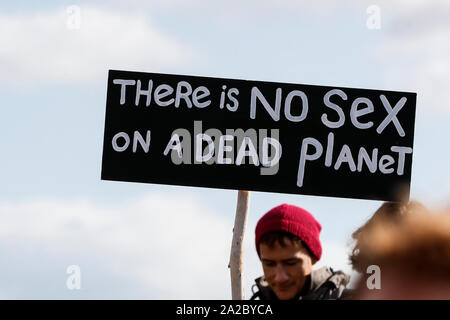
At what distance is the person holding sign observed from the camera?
448cm

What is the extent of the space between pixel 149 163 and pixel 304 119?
1373mm

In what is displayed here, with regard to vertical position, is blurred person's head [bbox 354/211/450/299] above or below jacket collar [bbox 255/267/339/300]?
above

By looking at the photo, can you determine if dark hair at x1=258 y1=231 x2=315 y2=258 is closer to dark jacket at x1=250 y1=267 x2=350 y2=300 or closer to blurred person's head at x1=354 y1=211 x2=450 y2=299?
dark jacket at x1=250 y1=267 x2=350 y2=300

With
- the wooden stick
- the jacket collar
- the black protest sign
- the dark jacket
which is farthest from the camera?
the wooden stick

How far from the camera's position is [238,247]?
762 cm

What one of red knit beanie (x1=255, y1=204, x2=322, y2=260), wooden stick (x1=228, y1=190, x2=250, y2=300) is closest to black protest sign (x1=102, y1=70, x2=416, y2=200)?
wooden stick (x1=228, y1=190, x2=250, y2=300)

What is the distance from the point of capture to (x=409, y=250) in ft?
5.19

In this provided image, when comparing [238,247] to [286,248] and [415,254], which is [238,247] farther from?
[415,254]

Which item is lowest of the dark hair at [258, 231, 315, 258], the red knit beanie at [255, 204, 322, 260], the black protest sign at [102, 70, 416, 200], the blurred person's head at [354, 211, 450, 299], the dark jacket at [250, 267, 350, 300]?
the dark jacket at [250, 267, 350, 300]

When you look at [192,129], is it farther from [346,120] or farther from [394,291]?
[394,291]


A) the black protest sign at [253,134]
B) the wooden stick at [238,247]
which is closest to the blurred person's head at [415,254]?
the black protest sign at [253,134]

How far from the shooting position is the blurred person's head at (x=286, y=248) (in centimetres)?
450

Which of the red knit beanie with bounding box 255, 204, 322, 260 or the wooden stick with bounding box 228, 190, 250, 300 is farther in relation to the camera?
the wooden stick with bounding box 228, 190, 250, 300
